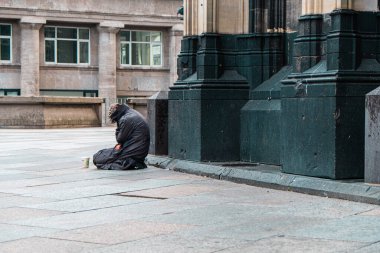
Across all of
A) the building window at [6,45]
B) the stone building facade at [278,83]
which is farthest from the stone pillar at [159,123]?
the building window at [6,45]

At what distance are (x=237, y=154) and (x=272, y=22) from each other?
2.44 metres

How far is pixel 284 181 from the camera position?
1088 centimetres

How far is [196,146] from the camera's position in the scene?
44.7 ft

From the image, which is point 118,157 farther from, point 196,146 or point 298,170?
point 298,170

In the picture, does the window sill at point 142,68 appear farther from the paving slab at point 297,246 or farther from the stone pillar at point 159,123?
the paving slab at point 297,246

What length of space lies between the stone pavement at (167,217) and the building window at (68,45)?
3768cm

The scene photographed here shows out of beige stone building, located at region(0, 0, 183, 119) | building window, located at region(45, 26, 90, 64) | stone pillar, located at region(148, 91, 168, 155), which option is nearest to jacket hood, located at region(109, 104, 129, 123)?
stone pillar, located at region(148, 91, 168, 155)

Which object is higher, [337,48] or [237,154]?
[337,48]

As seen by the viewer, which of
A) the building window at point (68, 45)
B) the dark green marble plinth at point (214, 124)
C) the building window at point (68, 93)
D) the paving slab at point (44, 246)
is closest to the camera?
the paving slab at point (44, 246)

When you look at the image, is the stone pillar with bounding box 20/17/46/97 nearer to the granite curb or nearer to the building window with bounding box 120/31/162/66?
the building window with bounding box 120/31/162/66

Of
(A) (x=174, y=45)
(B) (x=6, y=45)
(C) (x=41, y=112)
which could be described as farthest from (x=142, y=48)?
(C) (x=41, y=112)

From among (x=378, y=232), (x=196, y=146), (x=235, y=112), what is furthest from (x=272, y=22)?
(x=378, y=232)

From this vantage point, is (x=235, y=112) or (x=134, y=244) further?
(x=235, y=112)

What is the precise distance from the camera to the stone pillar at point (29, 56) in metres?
47.5
